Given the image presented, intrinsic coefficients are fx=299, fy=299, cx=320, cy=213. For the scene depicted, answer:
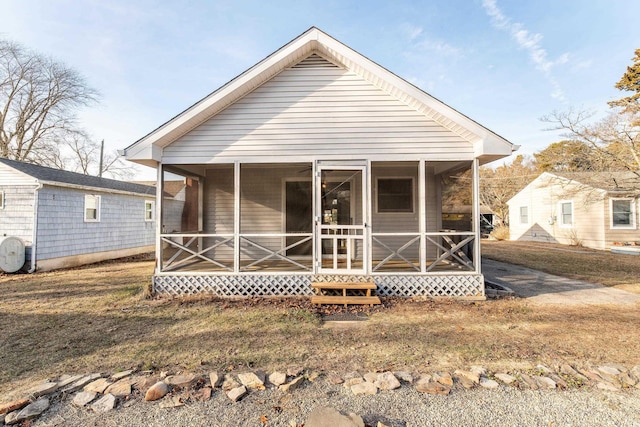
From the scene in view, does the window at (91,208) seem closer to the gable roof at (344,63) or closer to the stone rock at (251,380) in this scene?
the gable roof at (344,63)

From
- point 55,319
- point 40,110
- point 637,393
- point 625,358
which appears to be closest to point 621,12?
point 625,358

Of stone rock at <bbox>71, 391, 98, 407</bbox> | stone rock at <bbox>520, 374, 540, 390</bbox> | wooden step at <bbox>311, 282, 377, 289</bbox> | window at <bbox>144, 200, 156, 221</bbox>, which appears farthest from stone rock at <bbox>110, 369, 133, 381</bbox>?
window at <bbox>144, 200, 156, 221</bbox>

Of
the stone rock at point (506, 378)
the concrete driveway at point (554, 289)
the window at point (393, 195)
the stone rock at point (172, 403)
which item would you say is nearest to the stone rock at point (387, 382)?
the stone rock at point (506, 378)

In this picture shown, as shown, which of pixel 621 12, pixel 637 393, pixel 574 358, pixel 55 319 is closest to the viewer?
pixel 637 393

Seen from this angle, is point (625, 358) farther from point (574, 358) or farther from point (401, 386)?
point (401, 386)

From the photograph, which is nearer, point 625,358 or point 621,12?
point 625,358

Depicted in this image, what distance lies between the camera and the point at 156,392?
2803 millimetres

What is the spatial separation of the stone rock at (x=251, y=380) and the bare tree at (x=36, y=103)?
29.1 meters

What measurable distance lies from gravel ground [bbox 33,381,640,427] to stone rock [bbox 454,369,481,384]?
15 cm

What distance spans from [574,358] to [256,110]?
21.9 feet

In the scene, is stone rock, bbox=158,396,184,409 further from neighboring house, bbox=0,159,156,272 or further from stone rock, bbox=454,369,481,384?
neighboring house, bbox=0,159,156,272

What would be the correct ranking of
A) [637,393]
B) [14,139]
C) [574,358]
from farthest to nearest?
[14,139], [574,358], [637,393]

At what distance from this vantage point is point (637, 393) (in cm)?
289

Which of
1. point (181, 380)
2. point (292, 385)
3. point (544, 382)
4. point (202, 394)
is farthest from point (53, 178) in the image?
point (544, 382)
